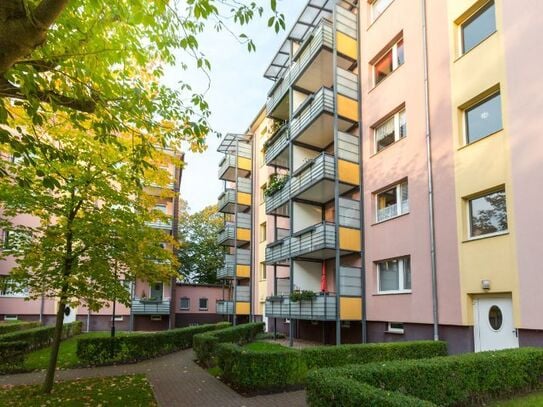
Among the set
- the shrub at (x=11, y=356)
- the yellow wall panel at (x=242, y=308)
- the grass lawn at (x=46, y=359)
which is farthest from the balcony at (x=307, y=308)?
the yellow wall panel at (x=242, y=308)

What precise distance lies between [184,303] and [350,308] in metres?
24.5

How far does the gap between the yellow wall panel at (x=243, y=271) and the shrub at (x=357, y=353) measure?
68.3ft

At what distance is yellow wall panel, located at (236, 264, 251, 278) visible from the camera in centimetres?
3206

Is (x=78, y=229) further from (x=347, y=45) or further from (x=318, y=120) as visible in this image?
(x=347, y=45)

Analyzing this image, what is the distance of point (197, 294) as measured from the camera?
39.1 metres

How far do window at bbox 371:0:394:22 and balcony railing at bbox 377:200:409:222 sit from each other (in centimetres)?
780

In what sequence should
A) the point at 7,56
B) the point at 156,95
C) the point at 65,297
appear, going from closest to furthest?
1. the point at 7,56
2. the point at 156,95
3. the point at 65,297

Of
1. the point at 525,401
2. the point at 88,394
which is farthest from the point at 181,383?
the point at 525,401

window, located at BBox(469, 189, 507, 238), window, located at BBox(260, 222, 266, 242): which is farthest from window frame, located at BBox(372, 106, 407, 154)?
window, located at BBox(260, 222, 266, 242)

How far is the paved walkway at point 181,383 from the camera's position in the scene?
32.2ft

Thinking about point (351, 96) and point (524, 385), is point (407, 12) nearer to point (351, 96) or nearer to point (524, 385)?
point (351, 96)

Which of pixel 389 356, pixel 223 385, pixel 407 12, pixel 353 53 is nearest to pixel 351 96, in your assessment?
pixel 353 53

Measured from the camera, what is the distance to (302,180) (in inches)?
776

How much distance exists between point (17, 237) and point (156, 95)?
5297 millimetres
